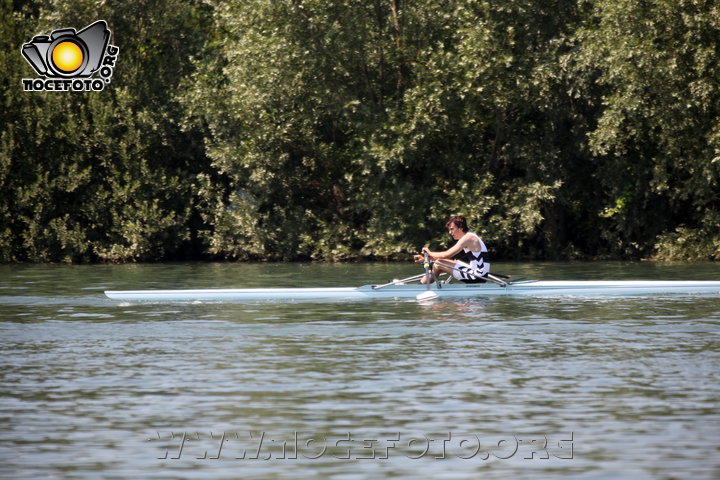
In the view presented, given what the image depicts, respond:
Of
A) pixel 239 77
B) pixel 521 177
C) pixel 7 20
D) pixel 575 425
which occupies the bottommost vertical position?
pixel 575 425

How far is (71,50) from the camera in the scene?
137ft

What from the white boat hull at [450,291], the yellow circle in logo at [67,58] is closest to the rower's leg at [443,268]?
the white boat hull at [450,291]

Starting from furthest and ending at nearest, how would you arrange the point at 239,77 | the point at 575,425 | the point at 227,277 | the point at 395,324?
the point at 239,77, the point at 227,277, the point at 395,324, the point at 575,425

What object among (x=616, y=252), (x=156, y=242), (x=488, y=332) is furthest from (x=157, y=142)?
(x=488, y=332)

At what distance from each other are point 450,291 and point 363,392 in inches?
393

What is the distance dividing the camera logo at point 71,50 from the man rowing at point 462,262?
20892 millimetres

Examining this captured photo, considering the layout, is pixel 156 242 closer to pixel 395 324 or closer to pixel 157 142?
pixel 157 142

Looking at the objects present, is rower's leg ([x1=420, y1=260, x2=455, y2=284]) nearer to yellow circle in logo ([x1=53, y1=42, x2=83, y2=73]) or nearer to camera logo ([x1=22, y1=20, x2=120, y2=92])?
camera logo ([x1=22, y1=20, x2=120, y2=92])

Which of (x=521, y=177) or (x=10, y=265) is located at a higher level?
(x=521, y=177)

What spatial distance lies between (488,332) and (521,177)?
21.7 meters

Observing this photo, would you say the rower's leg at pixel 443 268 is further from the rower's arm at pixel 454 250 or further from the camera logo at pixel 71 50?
the camera logo at pixel 71 50

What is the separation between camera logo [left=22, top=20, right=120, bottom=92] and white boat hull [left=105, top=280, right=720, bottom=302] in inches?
745

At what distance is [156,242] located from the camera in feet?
131

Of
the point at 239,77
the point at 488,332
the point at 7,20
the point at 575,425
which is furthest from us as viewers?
the point at 7,20
